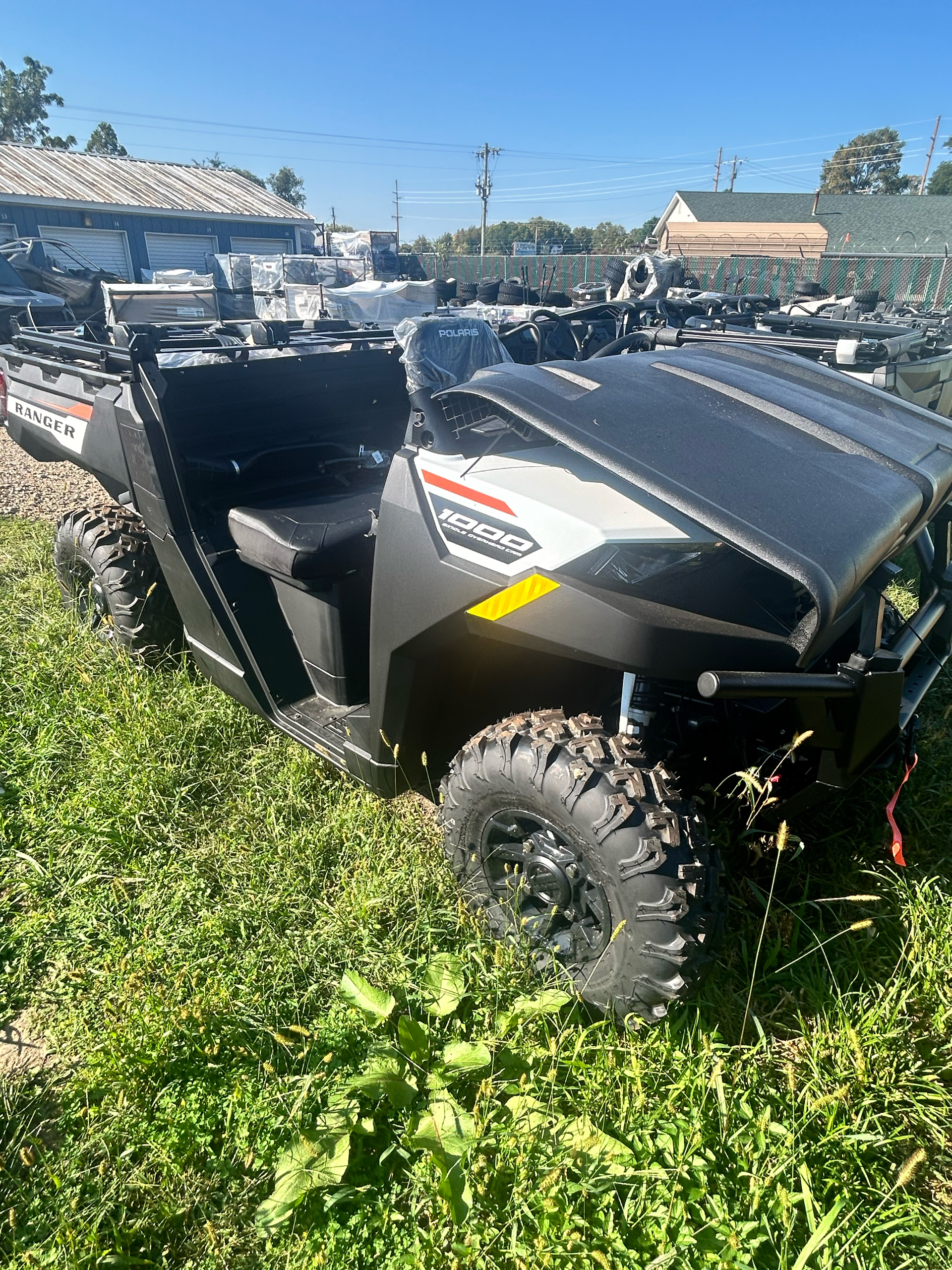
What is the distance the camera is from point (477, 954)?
211cm

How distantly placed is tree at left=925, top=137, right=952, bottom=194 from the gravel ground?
86015 mm

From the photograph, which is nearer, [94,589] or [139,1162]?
[139,1162]

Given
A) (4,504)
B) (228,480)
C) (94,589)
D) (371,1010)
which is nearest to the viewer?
(371,1010)

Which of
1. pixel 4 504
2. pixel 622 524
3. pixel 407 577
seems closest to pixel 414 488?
pixel 407 577

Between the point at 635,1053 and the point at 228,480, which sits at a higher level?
the point at 228,480

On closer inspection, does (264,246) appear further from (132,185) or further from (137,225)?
(137,225)

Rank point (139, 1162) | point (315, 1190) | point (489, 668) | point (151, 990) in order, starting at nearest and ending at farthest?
point (315, 1190) < point (139, 1162) < point (151, 990) < point (489, 668)

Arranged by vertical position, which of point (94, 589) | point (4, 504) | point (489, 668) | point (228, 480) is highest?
point (228, 480)

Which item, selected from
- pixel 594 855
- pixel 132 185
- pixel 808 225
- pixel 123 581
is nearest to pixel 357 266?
pixel 132 185

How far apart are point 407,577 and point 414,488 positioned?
22 cm

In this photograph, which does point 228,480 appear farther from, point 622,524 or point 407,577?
point 622,524

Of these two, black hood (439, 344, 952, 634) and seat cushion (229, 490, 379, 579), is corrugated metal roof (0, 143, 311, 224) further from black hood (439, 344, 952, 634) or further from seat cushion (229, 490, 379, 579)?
black hood (439, 344, 952, 634)

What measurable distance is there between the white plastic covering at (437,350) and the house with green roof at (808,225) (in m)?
31.1

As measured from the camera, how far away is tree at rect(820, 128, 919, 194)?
6981cm
